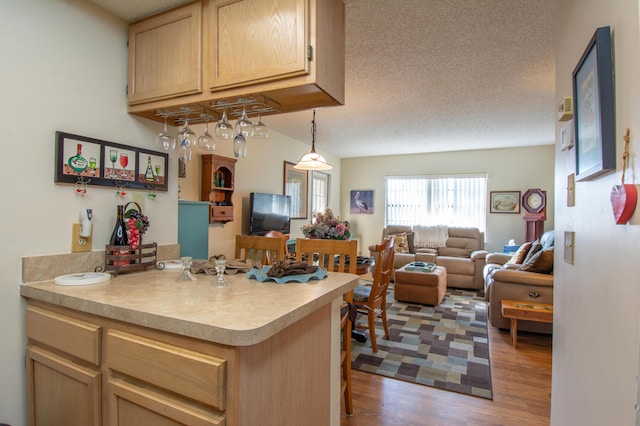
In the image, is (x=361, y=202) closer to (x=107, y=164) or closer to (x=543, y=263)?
(x=543, y=263)

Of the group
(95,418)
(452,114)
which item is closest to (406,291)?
(452,114)

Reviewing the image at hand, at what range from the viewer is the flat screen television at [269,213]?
4.54 m

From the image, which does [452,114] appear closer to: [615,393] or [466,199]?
[466,199]

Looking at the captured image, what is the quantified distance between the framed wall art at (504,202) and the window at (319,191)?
10.9 feet

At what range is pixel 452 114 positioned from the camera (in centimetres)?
425

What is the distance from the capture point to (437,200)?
22.7ft

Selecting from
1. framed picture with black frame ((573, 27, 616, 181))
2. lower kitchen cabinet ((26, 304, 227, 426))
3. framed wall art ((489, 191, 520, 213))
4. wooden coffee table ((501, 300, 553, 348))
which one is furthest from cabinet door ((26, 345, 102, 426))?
framed wall art ((489, 191, 520, 213))

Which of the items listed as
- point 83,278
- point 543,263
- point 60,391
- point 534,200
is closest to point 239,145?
point 83,278

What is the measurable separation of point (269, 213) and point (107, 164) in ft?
10.6

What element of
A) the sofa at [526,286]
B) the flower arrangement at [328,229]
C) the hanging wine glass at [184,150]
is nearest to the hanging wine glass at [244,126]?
the hanging wine glass at [184,150]

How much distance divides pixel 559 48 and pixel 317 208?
18.5 ft

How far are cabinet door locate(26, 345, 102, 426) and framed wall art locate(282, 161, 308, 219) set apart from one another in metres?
4.28

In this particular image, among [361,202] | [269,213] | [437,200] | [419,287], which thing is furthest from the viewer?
[361,202]

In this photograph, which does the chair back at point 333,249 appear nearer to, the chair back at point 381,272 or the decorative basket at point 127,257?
the chair back at point 381,272
